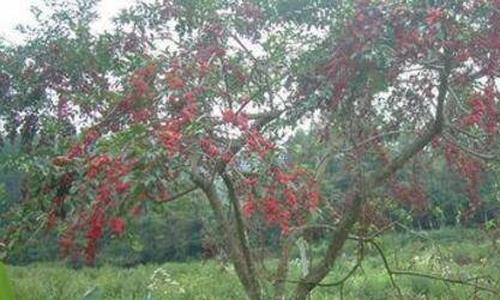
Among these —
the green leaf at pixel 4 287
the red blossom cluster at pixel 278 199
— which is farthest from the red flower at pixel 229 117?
the green leaf at pixel 4 287

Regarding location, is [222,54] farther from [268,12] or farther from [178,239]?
[178,239]

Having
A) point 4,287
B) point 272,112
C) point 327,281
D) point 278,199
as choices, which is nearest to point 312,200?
point 278,199

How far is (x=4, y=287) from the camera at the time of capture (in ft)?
3.97

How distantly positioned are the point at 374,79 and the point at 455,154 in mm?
1115

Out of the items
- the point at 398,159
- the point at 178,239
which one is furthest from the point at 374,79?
the point at 178,239

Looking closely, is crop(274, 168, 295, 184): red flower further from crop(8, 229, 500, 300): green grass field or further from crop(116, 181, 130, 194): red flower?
crop(8, 229, 500, 300): green grass field

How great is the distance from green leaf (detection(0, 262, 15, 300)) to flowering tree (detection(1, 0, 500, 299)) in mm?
1063

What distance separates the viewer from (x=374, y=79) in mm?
3613

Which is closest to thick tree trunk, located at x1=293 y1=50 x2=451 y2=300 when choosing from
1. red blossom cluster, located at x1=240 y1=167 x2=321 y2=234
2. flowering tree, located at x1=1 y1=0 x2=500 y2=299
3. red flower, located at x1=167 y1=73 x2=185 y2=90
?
flowering tree, located at x1=1 y1=0 x2=500 y2=299

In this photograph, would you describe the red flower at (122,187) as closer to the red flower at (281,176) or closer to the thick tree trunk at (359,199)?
the red flower at (281,176)

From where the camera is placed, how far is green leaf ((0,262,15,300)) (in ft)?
3.89

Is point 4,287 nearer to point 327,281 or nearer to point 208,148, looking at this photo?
point 208,148

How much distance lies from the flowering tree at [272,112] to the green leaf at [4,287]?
1063 millimetres

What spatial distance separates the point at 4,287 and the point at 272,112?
117 inches
